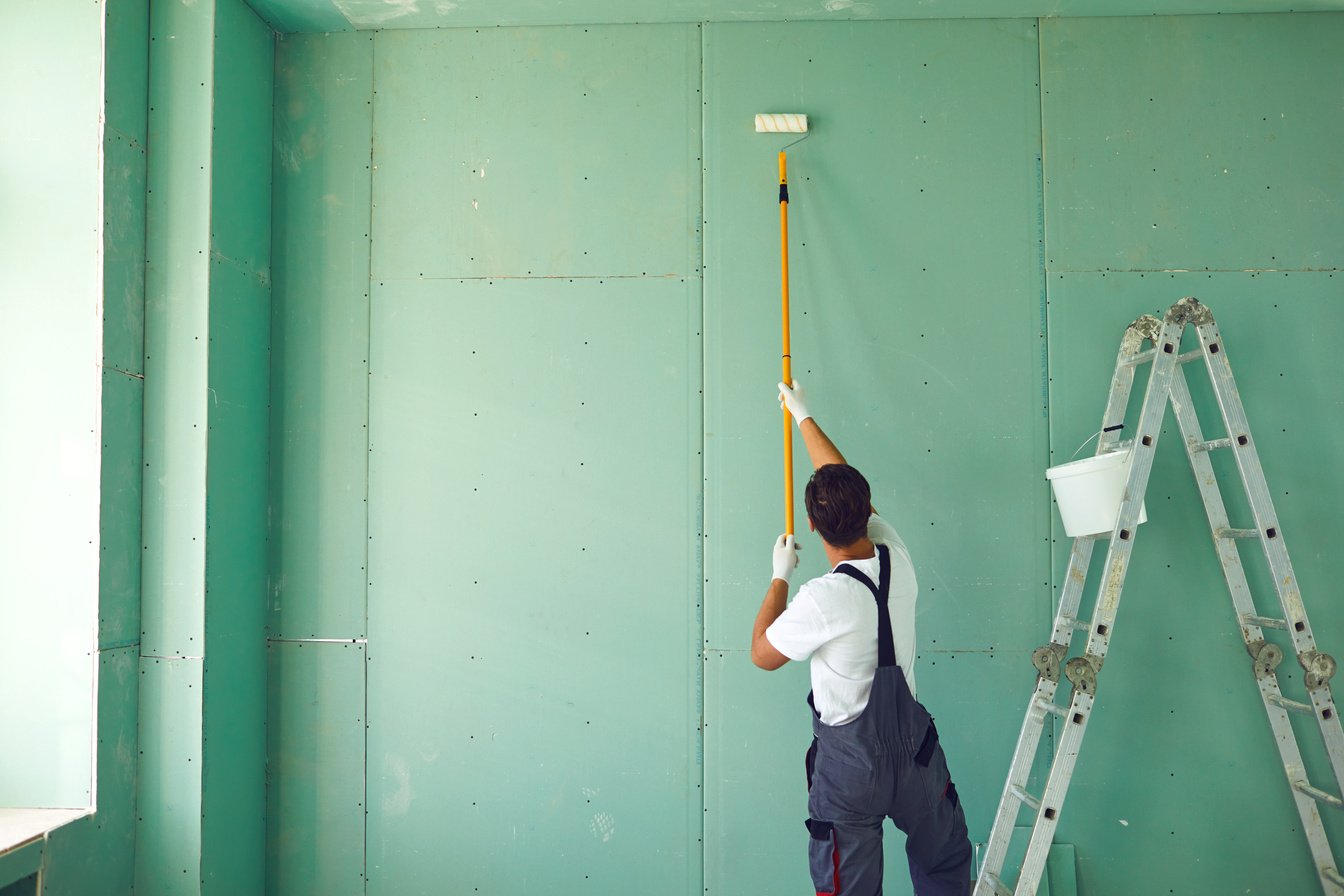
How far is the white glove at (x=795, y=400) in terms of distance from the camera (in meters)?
2.44

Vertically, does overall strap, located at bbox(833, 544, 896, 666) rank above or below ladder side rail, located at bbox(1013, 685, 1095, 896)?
above

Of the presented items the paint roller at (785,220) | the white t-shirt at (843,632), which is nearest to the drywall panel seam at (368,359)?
the paint roller at (785,220)

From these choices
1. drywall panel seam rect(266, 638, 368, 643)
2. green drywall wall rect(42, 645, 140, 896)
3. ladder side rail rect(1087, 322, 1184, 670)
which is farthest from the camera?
drywall panel seam rect(266, 638, 368, 643)

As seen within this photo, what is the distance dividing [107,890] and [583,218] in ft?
7.47

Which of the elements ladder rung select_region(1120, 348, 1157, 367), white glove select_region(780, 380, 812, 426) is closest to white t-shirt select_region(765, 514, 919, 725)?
white glove select_region(780, 380, 812, 426)

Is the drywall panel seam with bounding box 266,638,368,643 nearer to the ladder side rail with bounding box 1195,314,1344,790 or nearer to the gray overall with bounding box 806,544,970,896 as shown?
the gray overall with bounding box 806,544,970,896

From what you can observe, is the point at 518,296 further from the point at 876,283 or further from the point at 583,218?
the point at 876,283

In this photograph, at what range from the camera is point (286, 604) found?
271cm

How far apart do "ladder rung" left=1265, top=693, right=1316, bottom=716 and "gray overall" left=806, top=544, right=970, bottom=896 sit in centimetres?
111

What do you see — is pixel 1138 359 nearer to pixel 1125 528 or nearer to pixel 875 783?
pixel 1125 528

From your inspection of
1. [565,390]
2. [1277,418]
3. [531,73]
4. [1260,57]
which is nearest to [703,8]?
[531,73]

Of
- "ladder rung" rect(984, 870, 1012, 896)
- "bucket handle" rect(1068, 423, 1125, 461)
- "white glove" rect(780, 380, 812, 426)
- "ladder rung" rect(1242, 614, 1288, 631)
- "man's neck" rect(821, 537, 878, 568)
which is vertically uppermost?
"white glove" rect(780, 380, 812, 426)

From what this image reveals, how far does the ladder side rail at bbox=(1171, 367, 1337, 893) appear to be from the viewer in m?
2.46

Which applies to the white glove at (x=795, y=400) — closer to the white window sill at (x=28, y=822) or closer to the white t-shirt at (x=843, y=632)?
the white t-shirt at (x=843, y=632)
